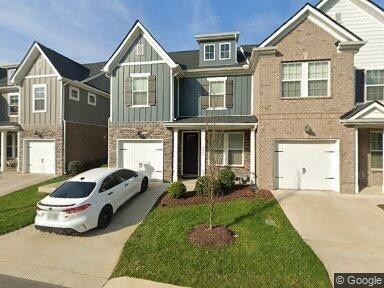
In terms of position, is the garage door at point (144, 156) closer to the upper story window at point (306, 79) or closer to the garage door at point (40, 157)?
the garage door at point (40, 157)

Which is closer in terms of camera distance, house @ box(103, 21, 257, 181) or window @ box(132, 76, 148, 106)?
house @ box(103, 21, 257, 181)

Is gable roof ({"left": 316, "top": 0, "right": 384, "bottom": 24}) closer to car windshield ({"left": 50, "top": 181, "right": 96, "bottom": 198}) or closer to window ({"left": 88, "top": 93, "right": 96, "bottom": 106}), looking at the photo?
car windshield ({"left": 50, "top": 181, "right": 96, "bottom": 198})

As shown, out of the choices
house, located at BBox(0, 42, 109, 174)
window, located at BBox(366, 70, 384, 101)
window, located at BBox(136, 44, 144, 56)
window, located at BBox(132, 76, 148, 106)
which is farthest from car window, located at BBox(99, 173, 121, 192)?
window, located at BBox(366, 70, 384, 101)

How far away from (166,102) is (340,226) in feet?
34.4

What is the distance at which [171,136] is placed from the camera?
1488cm

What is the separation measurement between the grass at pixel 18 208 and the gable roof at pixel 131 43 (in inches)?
314

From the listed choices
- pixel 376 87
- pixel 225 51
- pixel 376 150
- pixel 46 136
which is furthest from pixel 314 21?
pixel 46 136

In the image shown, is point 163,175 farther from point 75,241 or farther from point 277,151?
point 75,241

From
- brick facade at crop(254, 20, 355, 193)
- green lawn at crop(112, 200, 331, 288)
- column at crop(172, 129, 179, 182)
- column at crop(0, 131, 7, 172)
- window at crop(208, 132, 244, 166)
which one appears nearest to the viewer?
green lawn at crop(112, 200, 331, 288)

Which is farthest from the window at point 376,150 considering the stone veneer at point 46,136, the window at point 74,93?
the window at point 74,93

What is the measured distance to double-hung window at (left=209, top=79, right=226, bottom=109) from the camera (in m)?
15.4

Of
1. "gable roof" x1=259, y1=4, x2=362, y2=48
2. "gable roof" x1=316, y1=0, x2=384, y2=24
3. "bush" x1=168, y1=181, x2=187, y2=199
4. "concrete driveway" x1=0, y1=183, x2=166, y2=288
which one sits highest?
"gable roof" x1=316, y1=0, x2=384, y2=24

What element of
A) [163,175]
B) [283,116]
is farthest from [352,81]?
[163,175]

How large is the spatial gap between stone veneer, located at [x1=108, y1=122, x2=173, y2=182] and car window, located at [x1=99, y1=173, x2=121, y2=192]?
4.87 meters
